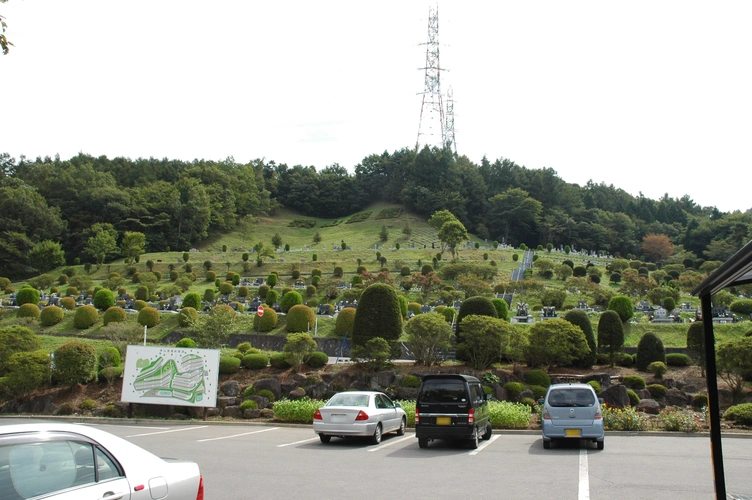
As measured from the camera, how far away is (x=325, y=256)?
199 feet

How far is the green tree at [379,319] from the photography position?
76.5ft

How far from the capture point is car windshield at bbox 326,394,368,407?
13977 mm

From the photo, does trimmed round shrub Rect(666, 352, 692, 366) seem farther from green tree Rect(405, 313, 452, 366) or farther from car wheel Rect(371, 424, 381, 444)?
car wheel Rect(371, 424, 381, 444)

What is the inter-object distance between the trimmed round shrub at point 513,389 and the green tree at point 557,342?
219 centimetres

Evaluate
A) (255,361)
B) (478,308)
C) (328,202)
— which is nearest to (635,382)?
(478,308)

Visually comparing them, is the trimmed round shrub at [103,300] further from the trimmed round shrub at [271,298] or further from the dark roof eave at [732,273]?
the dark roof eave at [732,273]

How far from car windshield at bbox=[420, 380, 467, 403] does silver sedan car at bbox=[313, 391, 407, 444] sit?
128 cm

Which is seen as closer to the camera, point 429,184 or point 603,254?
point 603,254

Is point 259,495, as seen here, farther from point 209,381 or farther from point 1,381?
point 1,381

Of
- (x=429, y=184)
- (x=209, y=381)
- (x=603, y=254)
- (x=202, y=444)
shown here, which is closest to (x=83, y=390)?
(x=209, y=381)

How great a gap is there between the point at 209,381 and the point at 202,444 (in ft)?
17.9

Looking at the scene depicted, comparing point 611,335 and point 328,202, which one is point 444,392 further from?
point 328,202

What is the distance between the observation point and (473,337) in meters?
22.6

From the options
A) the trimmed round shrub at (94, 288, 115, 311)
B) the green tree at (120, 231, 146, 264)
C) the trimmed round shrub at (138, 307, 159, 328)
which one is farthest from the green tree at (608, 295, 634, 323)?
the green tree at (120, 231, 146, 264)
